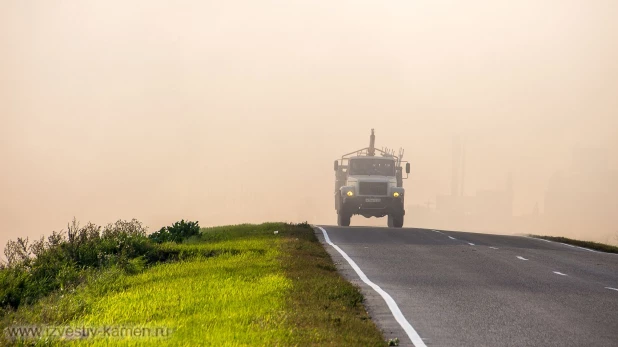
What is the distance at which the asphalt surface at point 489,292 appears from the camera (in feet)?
35.9

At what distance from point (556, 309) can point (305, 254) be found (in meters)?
9.14

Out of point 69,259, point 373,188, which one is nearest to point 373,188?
point 373,188

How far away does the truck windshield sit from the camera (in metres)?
42.0

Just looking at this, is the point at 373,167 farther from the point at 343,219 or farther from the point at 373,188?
the point at 343,219

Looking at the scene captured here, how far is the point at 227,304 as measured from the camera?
1311 cm

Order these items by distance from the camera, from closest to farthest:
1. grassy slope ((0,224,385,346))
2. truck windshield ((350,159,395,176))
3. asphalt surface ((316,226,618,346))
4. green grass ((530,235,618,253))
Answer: grassy slope ((0,224,385,346)) < asphalt surface ((316,226,618,346)) < green grass ((530,235,618,253)) < truck windshield ((350,159,395,176))

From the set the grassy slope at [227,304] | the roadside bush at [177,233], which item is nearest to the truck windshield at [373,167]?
the roadside bush at [177,233]

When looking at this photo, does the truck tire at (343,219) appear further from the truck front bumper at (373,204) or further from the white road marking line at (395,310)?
the white road marking line at (395,310)

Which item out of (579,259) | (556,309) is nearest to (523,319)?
(556,309)

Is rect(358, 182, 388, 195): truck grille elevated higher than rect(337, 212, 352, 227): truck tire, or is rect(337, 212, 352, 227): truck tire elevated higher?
rect(358, 182, 388, 195): truck grille

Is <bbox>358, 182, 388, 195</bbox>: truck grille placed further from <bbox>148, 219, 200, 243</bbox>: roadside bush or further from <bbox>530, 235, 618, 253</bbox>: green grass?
<bbox>148, 219, 200, 243</bbox>: roadside bush

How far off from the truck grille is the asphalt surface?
1438 centimetres

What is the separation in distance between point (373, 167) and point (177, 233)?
15.9 meters

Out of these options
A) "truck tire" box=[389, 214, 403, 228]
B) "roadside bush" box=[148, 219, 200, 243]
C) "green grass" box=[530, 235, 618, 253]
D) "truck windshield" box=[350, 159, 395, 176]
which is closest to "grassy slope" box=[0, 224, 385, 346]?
"roadside bush" box=[148, 219, 200, 243]
